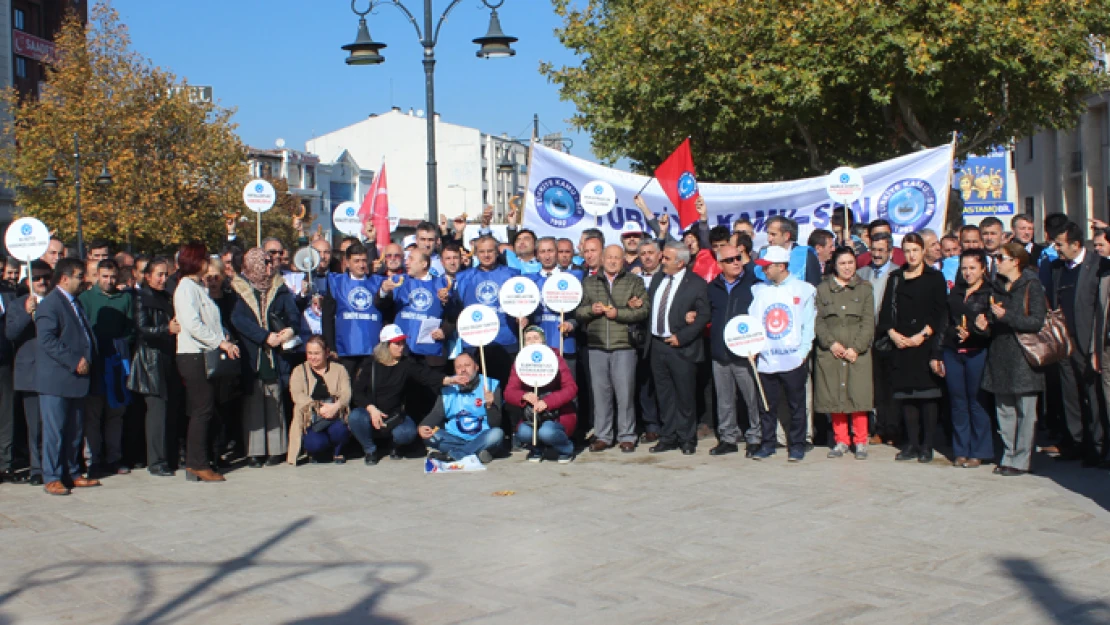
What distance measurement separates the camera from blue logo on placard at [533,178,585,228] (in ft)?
47.9

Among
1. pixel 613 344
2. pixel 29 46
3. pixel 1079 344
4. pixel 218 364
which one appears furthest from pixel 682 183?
pixel 29 46

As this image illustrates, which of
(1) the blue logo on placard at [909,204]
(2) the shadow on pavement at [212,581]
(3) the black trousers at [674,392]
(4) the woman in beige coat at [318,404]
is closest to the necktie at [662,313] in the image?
(3) the black trousers at [674,392]

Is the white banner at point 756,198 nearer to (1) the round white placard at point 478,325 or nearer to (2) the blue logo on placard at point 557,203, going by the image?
(2) the blue logo on placard at point 557,203

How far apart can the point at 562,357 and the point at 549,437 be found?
0.94m

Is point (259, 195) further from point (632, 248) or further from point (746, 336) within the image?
point (746, 336)

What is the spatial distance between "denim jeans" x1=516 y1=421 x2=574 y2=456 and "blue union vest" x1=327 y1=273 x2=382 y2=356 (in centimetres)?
168

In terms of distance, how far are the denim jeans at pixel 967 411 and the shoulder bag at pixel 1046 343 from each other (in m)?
0.57

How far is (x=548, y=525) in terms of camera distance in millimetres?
7672

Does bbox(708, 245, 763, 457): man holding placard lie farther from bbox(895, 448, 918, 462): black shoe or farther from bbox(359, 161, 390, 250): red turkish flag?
bbox(359, 161, 390, 250): red turkish flag

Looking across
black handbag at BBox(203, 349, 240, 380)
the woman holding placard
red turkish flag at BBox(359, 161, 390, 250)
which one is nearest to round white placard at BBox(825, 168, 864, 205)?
the woman holding placard

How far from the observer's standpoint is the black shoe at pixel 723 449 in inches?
414

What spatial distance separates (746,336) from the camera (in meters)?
10.1

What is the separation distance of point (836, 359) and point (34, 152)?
32734mm

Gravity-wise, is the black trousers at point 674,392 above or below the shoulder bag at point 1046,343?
below
